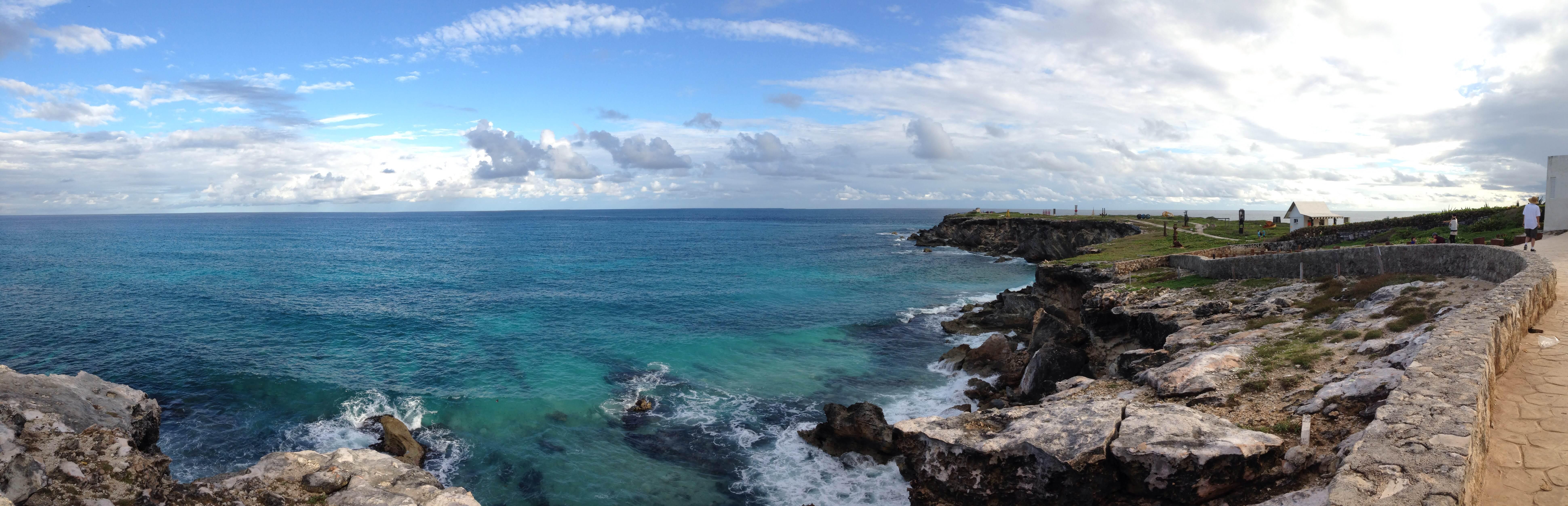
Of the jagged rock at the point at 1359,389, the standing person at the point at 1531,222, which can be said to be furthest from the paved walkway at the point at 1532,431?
the standing person at the point at 1531,222

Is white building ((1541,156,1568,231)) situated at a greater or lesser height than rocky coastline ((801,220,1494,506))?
greater

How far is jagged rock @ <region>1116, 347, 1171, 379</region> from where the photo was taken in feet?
53.9

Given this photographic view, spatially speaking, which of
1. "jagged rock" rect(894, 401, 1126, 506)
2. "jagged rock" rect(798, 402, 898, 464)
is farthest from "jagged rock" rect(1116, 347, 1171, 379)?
"jagged rock" rect(798, 402, 898, 464)

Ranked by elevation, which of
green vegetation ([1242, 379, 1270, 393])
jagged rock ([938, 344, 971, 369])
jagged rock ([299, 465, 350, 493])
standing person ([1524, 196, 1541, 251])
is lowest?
jagged rock ([938, 344, 971, 369])

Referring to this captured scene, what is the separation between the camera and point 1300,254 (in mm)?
23000

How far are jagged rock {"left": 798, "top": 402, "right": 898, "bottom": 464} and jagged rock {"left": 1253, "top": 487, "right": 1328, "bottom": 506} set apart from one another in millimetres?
11867

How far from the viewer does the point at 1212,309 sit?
20984mm

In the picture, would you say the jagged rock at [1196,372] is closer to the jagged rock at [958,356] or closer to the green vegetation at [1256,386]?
the green vegetation at [1256,386]

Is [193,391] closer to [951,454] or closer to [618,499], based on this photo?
[618,499]

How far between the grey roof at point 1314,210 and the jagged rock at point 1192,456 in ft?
152

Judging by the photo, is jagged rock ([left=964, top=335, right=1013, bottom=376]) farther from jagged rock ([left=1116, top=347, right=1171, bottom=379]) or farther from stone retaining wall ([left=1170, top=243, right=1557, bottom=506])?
stone retaining wall ([left=1170, top=243, right=1557, bottom=506])

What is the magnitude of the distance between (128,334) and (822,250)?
233 feet

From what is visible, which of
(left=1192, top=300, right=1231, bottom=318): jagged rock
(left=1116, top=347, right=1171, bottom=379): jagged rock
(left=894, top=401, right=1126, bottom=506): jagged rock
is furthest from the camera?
(left=1192, top=300, right=1231, bottom=318): jagged rock

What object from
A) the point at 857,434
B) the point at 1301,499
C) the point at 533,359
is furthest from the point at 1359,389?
the point at 533,359
